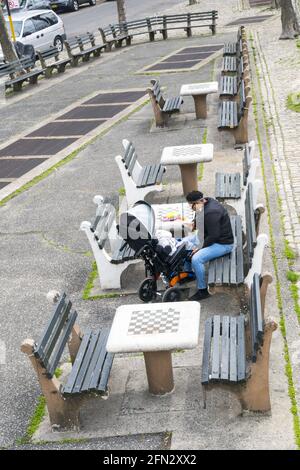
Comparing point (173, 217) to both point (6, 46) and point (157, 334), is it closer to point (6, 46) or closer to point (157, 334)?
point (157, 334)

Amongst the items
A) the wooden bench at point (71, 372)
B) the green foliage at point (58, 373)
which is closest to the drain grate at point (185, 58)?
the green foliage at point (58, 373)

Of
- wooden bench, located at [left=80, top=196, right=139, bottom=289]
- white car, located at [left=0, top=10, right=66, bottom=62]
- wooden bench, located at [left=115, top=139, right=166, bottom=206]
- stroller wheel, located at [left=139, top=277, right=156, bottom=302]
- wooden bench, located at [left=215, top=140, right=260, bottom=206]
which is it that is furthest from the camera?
white car, located at [left=0, top=10, right=66, bottom=62]

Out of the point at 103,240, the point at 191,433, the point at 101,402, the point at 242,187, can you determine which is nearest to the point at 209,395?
the point at 191,433

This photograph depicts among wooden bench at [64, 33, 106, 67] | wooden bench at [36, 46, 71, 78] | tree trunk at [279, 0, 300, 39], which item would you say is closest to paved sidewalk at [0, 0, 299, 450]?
wooden bench at [36, 46, 71, 78]

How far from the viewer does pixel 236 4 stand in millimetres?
33906

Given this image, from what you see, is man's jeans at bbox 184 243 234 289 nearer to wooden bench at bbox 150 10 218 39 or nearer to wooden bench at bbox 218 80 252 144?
wooden bench at bbox 218 80 252 144

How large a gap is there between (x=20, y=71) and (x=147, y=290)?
16614mm

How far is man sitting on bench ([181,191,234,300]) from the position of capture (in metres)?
7.10

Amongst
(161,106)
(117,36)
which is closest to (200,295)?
(161,106)

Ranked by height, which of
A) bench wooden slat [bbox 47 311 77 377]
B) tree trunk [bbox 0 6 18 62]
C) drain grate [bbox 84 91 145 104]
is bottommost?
drain grate [bbox 84 91 145 104]

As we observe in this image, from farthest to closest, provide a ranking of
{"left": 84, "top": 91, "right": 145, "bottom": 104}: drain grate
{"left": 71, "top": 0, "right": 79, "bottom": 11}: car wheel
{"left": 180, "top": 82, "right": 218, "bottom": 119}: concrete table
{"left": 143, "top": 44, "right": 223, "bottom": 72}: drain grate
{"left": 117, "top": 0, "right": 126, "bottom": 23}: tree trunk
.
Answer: {"left": 71, "top": 0, "right": 79, "bottom": 11}: car wheel, {"left": 117, "top": 0, "right": 126, "bottom": 23}: tree trunk, {"left": 143, "top": 44, "right": 223, "bottom": 72}: drain grate, {"left": 84, "top": 91, "right": 145, "bottom": 104}: drain grate, {"left": 180, "top": 82, "right": 218, "bottom": 119}: concrete table

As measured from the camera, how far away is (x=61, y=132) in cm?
1530

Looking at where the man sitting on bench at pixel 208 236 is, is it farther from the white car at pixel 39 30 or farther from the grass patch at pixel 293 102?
the white car at pixel 39 30
